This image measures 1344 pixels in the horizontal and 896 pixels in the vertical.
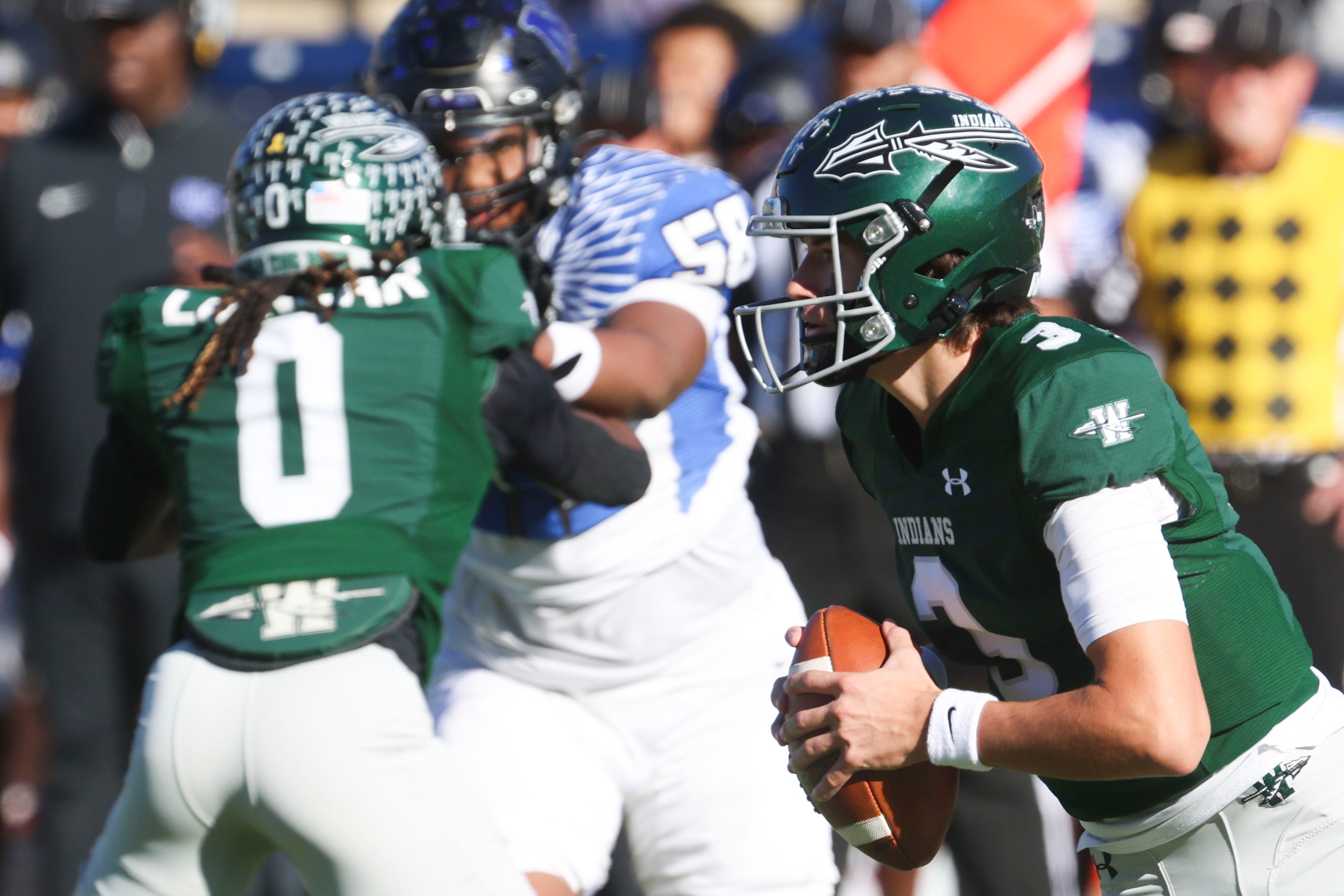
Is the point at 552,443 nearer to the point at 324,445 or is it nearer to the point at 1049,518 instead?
the point at 324,445

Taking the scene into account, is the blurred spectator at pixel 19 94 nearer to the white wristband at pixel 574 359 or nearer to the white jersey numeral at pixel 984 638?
the white wristband at pixel 574 359

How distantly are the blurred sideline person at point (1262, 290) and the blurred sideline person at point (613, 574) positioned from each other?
212 cm

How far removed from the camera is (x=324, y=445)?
253 centimetres

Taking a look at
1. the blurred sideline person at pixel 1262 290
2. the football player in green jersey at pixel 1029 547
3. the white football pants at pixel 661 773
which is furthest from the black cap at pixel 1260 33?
the football player in green jersey at pixel 1029 547

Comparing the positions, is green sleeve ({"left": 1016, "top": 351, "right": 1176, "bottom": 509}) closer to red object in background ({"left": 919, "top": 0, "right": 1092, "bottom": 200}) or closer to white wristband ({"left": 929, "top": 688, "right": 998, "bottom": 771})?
white wristband ({"left": 929, "top": 688, "right": 998, "bottom": 771})

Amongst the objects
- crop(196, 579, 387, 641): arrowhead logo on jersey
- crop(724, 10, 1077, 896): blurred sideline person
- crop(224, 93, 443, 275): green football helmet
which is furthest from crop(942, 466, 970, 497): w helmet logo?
crop(724, 10, 1077, 896): blurred sideline person

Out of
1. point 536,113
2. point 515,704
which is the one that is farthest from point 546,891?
point 536,113

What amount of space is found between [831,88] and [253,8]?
913cm

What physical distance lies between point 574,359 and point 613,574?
54cm

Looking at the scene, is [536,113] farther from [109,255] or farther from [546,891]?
[109,255]

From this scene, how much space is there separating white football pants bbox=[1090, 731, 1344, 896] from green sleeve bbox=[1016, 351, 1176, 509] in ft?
1.63

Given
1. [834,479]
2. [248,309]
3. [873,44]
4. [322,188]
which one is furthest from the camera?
[873,44]

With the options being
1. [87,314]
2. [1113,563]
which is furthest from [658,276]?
[87,314]

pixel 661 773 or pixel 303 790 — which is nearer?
pixel 303 790
